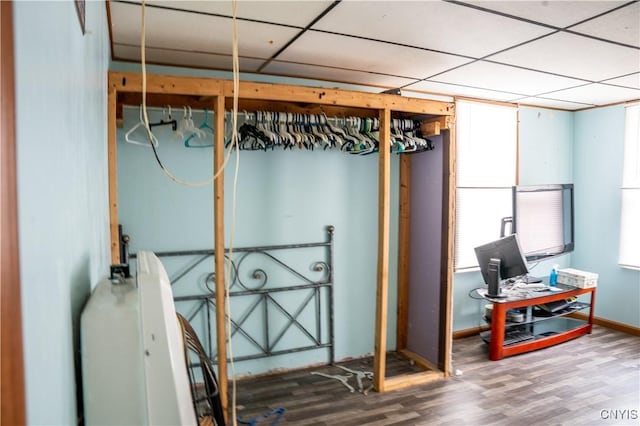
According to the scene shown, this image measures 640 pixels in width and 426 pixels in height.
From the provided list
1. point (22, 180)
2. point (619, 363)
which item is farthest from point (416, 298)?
point (22, 180)

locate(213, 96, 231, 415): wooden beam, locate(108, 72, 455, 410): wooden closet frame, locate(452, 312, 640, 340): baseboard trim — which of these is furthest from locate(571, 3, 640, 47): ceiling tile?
locate(452, 312, 640, 340): baseboard trim

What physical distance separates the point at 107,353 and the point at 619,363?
4389 millimetres

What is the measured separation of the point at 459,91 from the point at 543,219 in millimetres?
1662

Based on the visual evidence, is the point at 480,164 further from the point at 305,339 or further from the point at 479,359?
the point at 305,339

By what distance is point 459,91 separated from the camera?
13.2 feet

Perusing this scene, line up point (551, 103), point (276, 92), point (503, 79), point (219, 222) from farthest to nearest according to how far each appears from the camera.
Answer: point (551, 103) → point (503, 79) → point (276, 92) → point (219, 222)

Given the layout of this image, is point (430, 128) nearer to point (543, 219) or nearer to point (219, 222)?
point (219, 222)

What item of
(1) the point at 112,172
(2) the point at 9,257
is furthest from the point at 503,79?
(2) the point at 9,257

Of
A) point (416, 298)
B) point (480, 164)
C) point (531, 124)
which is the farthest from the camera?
point (531, 124)

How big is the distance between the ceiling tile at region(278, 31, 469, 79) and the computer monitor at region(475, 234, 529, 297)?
1729 millimetres

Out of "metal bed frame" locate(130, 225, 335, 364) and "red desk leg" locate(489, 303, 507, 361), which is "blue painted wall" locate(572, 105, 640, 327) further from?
"metal bed frame" locate(130, 225, 335, 364)

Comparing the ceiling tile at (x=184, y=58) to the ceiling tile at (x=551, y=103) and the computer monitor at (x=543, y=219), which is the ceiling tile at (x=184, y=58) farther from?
the ceiling tile at (x=551, y=103)

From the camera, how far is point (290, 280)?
3543mm

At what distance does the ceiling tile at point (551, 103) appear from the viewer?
446 centimetres
